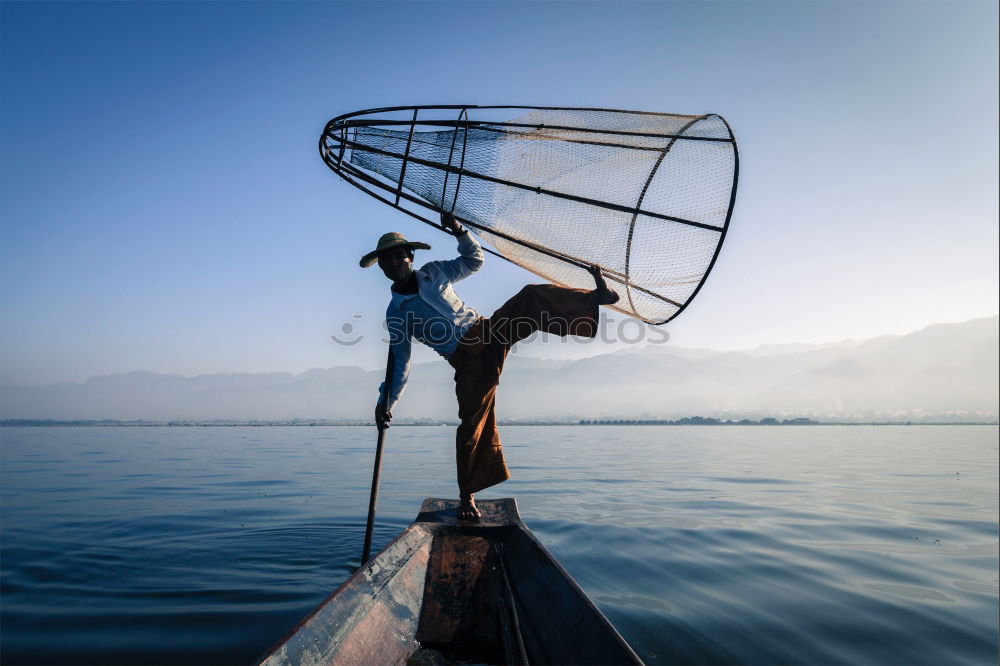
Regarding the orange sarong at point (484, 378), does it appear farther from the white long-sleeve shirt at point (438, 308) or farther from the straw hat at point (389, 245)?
the straw hat at point (389, 245)

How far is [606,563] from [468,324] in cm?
308

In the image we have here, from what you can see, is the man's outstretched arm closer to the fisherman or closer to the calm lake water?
the fisherman

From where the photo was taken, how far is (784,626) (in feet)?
12.4

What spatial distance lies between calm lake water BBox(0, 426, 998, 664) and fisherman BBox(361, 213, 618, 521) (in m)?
1.66

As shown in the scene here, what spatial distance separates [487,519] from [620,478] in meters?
8.44

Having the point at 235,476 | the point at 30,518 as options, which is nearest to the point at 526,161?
the point at 30,518

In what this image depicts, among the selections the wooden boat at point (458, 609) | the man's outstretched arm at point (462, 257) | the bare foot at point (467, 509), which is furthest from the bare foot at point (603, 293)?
the bare foot at point (467, 509)

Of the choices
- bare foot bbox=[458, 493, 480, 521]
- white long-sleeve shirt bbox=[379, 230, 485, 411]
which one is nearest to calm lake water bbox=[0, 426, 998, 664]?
bare foot bbox=[458, 493, 480, 521]

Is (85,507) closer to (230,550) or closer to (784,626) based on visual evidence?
(230,550)

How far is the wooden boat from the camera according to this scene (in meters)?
2.24

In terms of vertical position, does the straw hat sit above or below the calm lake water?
above

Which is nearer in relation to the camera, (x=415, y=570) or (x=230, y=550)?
(x=415, y=570)

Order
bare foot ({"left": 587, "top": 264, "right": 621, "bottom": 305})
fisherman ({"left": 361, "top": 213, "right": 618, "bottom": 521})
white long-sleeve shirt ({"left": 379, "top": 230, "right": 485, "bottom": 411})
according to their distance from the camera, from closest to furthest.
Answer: bare foot ({"left": 587, "top": 264, "right": 621, "bottom": 305}) → fisherman ({"left": 361, "top": 213, "right": 618, "bottom": 521}) → white long-sleeve shirt ({"left": 379, "top": 230, "right": 485, "bottom": 411})

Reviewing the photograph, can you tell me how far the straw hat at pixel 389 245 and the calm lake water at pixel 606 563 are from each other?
287cm
